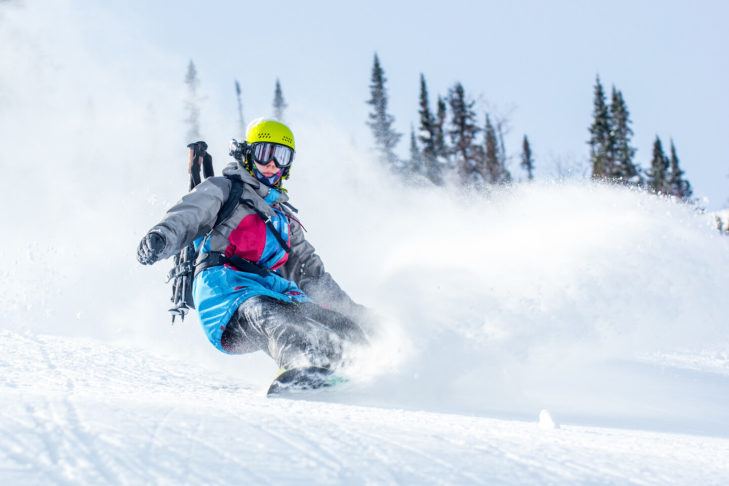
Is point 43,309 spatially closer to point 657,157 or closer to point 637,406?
point 637,406

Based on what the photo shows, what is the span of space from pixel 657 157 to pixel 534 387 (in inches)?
2270

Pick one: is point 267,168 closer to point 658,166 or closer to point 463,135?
point 463,135

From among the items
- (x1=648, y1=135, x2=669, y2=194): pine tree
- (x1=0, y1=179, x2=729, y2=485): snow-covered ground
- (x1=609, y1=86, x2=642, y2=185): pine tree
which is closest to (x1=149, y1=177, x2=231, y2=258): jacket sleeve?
(x1=0, y1=179, x2=729, y2=485): snow-covered ground

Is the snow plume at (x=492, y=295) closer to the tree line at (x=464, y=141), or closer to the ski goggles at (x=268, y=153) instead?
the ski goggles at (x=268, y=153)

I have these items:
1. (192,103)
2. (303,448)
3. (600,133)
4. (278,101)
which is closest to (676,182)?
(600,133)

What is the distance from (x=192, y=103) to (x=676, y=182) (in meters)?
46.1

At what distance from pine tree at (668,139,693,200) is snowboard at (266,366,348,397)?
53105 mm

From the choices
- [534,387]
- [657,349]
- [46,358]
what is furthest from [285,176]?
[657,349]

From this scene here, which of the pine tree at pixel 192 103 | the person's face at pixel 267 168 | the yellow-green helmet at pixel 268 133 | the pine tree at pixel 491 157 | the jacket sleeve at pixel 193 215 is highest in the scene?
the pine tree at pixel 192 103

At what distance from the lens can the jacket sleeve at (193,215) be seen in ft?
10.7

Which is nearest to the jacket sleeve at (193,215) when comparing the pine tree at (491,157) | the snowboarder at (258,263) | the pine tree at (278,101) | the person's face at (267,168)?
the snowboarder at (258,263)

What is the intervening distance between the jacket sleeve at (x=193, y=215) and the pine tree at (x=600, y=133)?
3993 cm

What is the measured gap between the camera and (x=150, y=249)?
10.0 feet

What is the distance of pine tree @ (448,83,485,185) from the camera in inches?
1558
